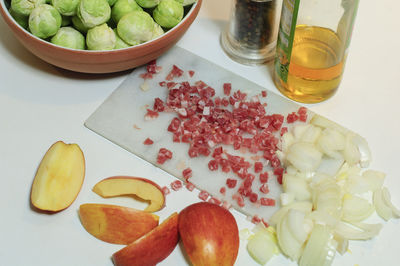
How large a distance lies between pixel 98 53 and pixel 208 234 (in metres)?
0.48

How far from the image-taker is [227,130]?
50.8 inches

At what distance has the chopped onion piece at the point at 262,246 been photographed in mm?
1101

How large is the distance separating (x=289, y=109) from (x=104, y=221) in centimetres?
52

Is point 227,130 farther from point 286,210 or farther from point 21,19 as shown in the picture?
point 21,19

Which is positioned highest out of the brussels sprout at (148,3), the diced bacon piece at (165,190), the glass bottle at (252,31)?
the brussels sprout at (148,3)

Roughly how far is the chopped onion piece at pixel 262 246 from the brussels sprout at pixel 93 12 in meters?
0.58

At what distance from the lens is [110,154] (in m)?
1.28

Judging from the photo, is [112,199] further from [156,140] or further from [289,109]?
[289,109]

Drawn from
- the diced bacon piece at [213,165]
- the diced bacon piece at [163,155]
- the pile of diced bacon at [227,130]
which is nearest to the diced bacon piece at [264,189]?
the pile of diced bacon at [227,130]

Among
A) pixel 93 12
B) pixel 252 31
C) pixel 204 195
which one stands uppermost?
pixel 93 12

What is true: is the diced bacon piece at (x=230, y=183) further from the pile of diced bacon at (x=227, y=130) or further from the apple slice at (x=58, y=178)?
the apple slice at (x=58, y=178)

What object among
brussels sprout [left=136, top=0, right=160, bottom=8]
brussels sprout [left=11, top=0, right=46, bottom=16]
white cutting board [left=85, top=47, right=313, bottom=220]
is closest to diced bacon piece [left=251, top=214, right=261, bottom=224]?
white cutting board [left=85, top=47, right=313, bottom=220]

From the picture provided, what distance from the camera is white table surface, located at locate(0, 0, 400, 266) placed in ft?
3.68

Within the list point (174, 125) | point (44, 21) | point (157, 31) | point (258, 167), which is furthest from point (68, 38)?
point (258, 167)
